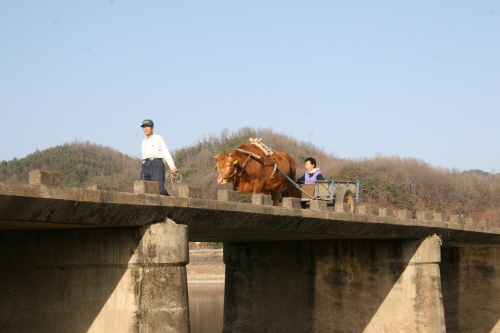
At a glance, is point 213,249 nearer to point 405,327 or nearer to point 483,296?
point 483,296

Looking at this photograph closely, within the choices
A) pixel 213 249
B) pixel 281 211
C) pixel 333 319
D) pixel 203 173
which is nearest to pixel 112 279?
pixel 281 211

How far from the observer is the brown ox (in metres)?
15.3

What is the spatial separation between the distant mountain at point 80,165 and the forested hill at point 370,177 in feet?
0.43

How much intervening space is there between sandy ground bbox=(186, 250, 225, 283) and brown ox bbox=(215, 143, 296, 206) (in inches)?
1659

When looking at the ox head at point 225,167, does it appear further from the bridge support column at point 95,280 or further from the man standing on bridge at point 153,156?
the bridge support column at point 95,280

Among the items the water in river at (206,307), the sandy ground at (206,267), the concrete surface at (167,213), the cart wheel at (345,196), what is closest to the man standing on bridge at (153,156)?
the concrete surface at (167,213)

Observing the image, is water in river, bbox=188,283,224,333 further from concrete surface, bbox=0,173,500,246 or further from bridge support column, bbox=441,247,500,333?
concrete surface, bbox=0,173,500,246

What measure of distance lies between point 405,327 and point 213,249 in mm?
41819

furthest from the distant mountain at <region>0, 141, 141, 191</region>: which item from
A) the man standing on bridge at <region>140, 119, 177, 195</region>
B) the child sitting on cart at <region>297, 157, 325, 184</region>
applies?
the man standing on bridge at <region>140, 119, 177, 195</region>

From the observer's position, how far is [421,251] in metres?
19.8

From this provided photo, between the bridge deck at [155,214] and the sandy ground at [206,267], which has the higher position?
the bridge deck at [155,214]

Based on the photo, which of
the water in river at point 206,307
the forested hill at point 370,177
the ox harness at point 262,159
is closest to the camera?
the ox harness at point 262,159

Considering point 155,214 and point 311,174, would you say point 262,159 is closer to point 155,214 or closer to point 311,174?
point 311,174

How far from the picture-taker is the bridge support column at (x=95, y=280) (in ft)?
36.1
